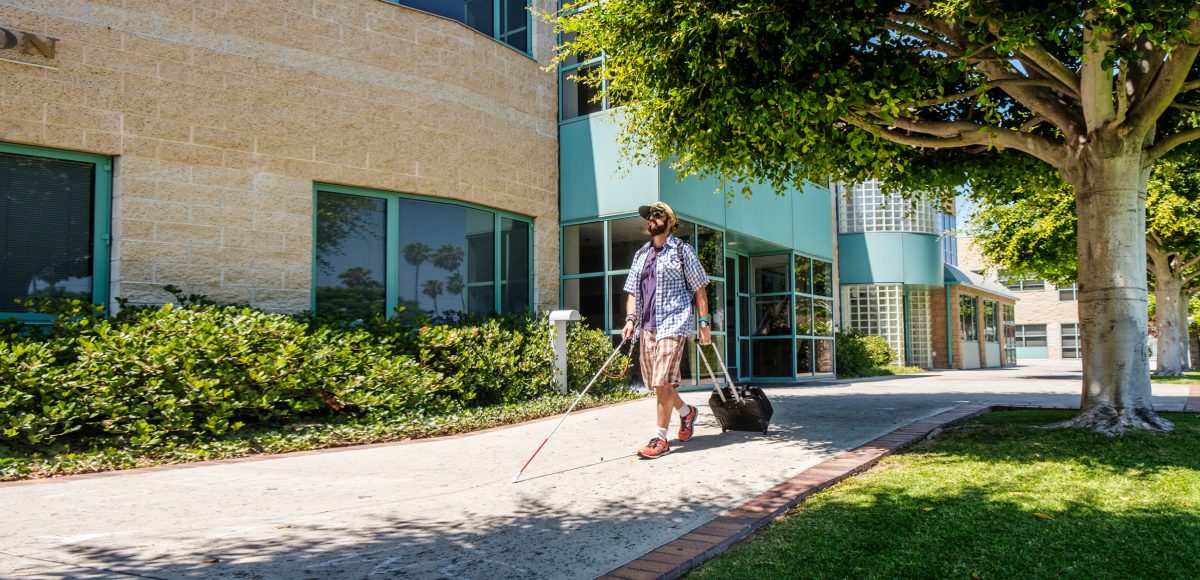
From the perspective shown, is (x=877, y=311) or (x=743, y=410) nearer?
(x=743, y=410)

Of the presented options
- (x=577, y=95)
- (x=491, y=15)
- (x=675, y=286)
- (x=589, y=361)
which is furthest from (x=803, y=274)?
(x=675, y=286)

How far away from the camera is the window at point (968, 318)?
87.0 feet

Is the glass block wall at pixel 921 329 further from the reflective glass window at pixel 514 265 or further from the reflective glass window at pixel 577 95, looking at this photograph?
the reflective glass window at pixel 514 265

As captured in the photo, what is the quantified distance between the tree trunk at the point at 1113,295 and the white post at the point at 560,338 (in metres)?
5.56

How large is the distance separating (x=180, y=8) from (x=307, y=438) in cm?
484

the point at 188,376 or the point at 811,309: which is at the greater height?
the point at 811,309

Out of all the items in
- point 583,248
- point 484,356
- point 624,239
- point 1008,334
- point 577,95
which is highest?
point 577,95

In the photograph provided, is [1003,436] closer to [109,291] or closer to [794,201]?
[109,291]

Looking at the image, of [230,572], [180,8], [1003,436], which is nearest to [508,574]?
[230,572]

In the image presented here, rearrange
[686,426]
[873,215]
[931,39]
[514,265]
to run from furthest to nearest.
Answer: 1. [873,215]
2. [514,265]
3. [931,39]
4. [686,426]

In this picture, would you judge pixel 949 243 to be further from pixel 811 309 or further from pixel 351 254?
pixel 351 254

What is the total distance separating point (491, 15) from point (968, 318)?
21746 mm

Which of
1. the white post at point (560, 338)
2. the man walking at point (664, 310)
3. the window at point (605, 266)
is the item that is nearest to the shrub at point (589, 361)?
the white post at point (560, 338)

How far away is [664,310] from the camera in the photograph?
6.18 metres
